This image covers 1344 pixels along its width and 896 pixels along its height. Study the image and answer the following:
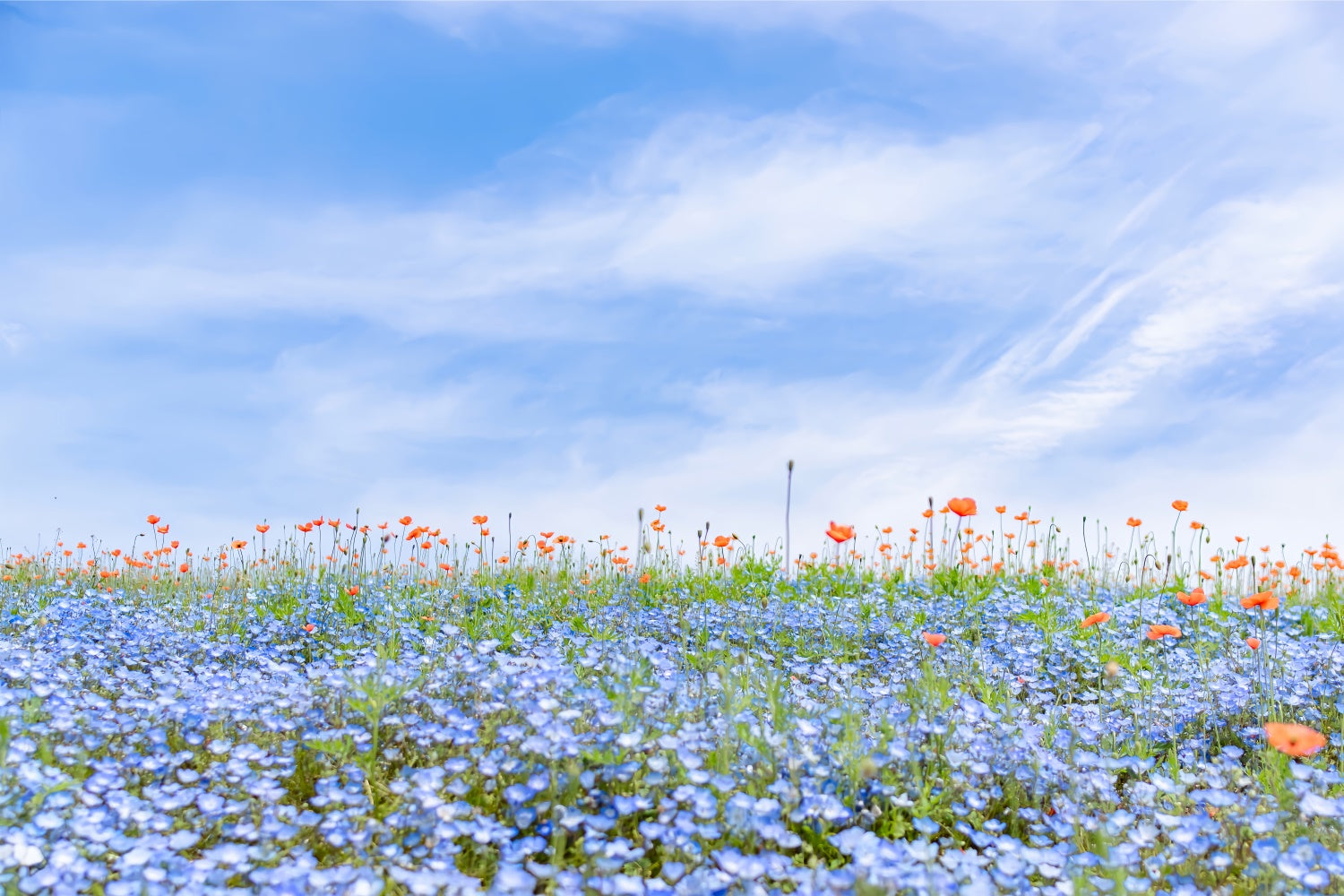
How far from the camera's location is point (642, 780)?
13.3 ft

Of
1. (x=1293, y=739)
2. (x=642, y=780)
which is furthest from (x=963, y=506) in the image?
(x=642, y=780)

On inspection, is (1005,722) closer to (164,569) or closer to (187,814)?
(187,814)

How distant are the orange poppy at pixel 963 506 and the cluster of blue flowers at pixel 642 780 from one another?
1.04 m

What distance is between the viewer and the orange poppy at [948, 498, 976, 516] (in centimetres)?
623

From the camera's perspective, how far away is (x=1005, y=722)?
16.6 feet

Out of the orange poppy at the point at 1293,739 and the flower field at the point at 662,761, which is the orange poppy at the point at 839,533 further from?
the orange poppy at the point at 1293,739

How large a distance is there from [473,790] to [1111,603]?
7108 millimetres

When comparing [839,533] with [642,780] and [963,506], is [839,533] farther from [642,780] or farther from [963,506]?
[642,780]

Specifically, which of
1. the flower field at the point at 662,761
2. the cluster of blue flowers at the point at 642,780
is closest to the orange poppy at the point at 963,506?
the flower field at the point at 662,761

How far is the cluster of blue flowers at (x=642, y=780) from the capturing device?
11.6 feet

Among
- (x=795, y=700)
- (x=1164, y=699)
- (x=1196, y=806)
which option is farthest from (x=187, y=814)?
(x=1164, y=699)

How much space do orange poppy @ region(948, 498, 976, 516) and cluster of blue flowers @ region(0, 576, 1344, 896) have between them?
1.04 meters

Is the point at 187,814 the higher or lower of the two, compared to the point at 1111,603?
lower

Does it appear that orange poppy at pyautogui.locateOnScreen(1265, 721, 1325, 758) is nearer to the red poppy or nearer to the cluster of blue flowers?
the cluster of blue flowers
